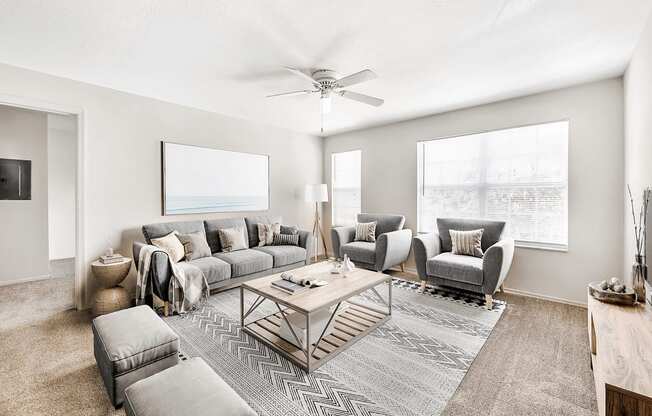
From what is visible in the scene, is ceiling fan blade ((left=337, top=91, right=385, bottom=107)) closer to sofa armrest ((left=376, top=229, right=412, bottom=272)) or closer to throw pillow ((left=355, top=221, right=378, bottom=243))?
sofa armrest ((left=376, top=229, right=412, bottom=272))

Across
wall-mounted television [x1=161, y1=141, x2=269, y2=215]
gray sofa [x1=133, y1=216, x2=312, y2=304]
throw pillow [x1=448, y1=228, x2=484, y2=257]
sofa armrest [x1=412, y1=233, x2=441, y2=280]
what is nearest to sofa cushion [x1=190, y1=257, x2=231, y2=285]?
gray sofa [x1=133, y1=216, x2=312, y2=304]

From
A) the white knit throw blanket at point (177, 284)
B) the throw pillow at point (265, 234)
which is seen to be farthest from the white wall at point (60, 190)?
the throw pillow at point (265, 234)

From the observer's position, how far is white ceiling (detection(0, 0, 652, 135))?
74.7 inches

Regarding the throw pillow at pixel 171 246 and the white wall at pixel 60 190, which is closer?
the throw pillow at pixel 171 246

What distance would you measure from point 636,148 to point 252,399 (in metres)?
3.59

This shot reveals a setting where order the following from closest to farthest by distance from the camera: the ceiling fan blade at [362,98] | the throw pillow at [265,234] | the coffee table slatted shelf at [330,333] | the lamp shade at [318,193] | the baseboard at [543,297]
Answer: the coffee table slatted shelf at [330,333] < the ceiling fan blade at [362,98] < the baseboard at [543,297] < the throw pillow at [265,234] < the lamp shade at [318,193]

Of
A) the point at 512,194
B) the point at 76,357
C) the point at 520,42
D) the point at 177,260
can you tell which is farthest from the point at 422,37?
the point at 76,357

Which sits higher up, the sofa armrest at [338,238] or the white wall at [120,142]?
the white wall at [120,142]

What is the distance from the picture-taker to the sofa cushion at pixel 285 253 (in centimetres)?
399

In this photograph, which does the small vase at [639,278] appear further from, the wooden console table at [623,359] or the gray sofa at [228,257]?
the gray sofa at [228,257]

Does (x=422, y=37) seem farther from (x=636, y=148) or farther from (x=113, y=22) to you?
(x=113, y=22)

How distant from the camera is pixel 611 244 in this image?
3082 millimetres

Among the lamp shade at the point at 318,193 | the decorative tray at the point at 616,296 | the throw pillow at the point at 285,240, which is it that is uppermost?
the lamp shade at the point at 318,193

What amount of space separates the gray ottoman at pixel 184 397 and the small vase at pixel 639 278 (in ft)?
8.40
